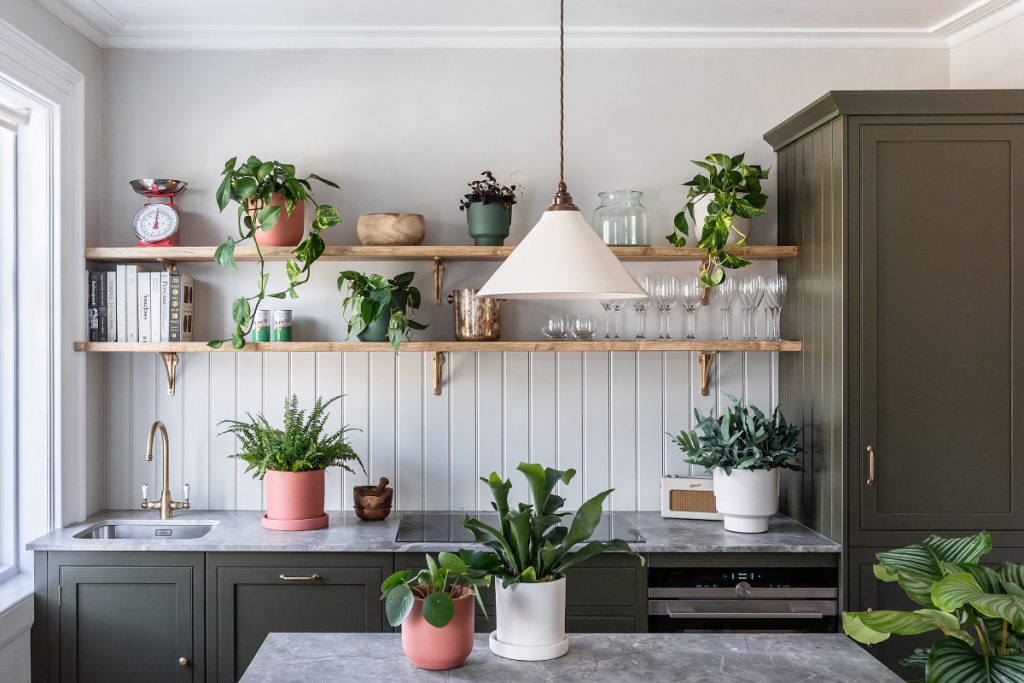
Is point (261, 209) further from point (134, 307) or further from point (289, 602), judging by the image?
point (289, 602)

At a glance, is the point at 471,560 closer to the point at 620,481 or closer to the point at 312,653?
the point at 312,653

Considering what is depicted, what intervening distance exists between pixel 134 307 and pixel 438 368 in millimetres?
1112

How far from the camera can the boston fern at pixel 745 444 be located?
298 centimetres

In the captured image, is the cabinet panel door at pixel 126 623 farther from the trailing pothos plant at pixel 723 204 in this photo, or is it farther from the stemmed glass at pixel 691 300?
the trailing pothos plant at pixel 723 204

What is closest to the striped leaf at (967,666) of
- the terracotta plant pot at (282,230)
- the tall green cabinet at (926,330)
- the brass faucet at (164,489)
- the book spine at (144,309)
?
the tall green cabinet at (926,330)

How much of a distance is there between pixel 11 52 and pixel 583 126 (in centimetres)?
194

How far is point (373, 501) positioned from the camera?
318 cm

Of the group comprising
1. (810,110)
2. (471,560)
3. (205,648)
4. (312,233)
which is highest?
(810,110)

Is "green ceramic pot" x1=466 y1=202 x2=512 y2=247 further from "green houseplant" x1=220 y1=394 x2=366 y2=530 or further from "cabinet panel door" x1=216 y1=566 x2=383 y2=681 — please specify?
"cabinet panel door" x1=216 y1=566 x2=383 y2=681

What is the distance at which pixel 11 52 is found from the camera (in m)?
2.76

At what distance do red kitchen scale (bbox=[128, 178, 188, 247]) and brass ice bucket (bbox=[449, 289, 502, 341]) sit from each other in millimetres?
1077

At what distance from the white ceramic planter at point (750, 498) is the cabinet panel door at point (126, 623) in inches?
69.8

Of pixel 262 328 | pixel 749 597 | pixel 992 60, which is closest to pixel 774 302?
pixel 749 597

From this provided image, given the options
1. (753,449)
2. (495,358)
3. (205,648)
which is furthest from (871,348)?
(205,648)
